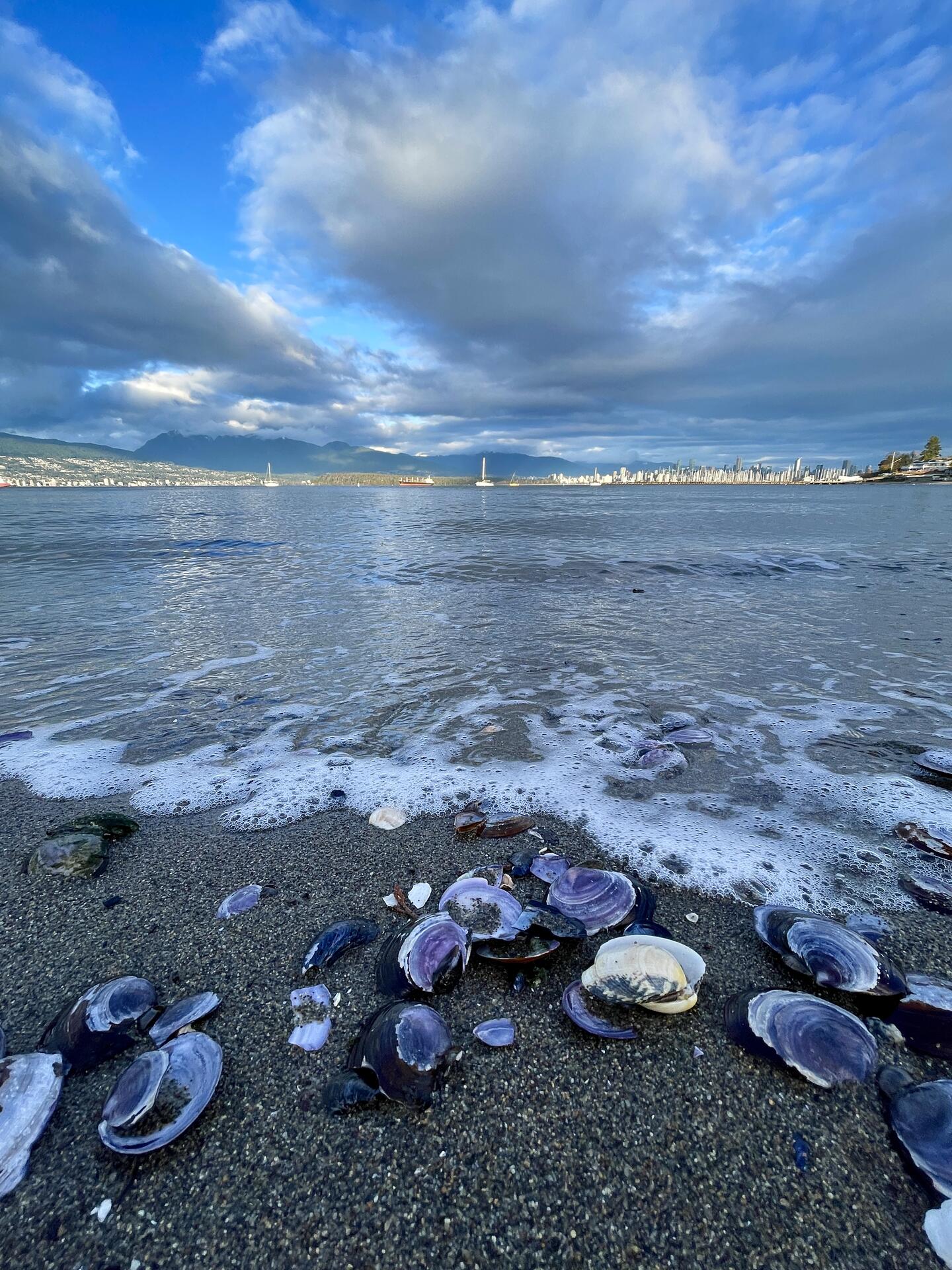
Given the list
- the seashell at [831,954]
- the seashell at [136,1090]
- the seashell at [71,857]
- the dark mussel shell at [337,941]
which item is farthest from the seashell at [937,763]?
the seashell at [71,857]

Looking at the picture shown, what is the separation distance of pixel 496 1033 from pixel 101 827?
301cm

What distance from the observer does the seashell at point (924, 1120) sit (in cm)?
170

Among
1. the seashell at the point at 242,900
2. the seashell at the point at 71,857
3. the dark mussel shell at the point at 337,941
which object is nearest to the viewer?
the dark mussel shell at the point at 337,941

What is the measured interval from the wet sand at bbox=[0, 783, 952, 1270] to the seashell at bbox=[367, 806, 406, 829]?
1143 millimetres

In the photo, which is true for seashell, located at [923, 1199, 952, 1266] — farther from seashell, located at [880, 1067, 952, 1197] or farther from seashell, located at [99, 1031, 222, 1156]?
seashell, located at [99, 1031, 222, 1156]

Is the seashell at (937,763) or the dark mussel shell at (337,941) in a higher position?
the seashell at (937,763)

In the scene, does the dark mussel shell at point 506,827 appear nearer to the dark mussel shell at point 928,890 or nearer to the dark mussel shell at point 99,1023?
the dark mussel shell at point 99,1023

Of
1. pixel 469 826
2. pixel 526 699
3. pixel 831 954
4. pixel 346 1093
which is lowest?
pixel 526 699

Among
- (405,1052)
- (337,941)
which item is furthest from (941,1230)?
(337,941)

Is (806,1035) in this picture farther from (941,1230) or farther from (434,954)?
(434,954)

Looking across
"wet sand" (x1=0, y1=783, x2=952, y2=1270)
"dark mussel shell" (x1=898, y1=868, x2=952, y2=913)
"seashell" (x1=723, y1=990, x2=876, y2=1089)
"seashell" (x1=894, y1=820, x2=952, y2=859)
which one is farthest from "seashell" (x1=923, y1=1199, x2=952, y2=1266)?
"seashell" (x1=894, y1=820, x2=952, y2=859)

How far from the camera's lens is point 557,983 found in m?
2.44

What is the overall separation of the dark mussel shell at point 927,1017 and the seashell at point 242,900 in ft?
10.4

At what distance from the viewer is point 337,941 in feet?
8.73
